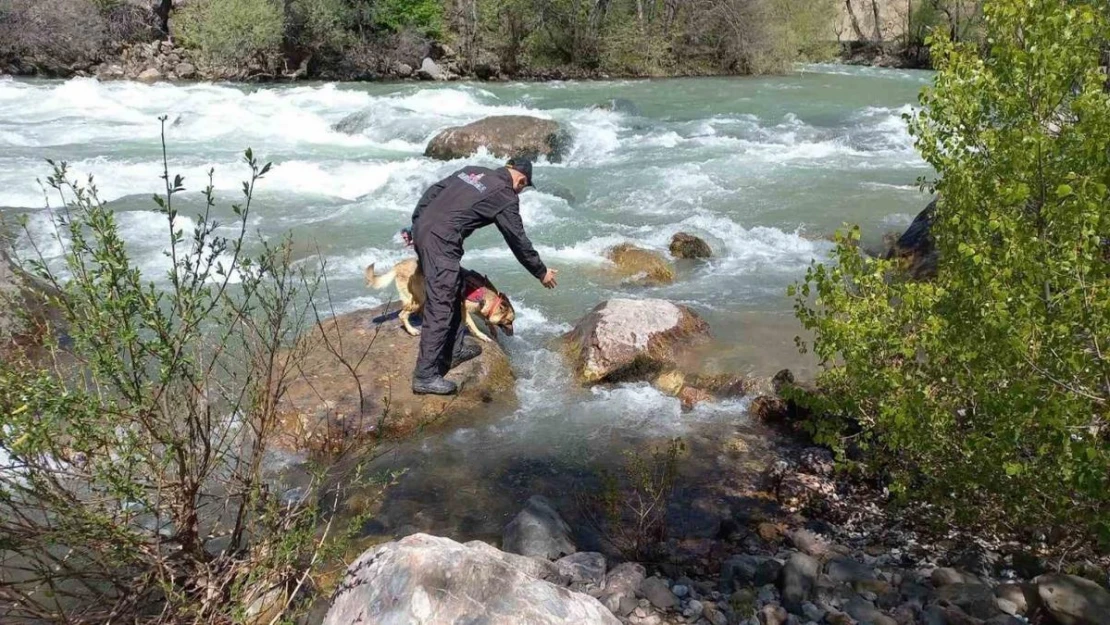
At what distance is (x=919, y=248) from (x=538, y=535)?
22.3 feet

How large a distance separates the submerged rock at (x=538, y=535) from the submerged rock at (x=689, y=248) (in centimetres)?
629

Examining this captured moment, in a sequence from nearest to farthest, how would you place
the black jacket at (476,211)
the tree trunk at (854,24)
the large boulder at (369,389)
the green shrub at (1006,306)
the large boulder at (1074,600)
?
1. the green shrub at (1006,306)
2. the large boulder at (1074,600)
3. the large boulder at (369,389)
4. the black jacket at (476,211)
5. the tree trunk at (854,24)

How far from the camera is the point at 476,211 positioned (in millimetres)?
5988

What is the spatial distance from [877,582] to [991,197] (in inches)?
78.9

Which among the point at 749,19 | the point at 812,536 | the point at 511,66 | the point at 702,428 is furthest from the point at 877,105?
the point at 812,536

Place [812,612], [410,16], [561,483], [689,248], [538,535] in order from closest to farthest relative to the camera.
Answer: [812,612] → [538,535] → [561,483] → [689,248] → [410,16]

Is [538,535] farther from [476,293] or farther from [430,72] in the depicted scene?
[430,72]

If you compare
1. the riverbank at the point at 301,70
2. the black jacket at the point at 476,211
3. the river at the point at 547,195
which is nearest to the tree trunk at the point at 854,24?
the riverbank at the point at 301,70

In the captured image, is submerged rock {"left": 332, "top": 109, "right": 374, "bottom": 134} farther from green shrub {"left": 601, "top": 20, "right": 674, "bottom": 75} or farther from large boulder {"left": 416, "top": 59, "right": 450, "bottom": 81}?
green shrub {"left": 601, "top": 20, "right": 674, "bottom": 75}

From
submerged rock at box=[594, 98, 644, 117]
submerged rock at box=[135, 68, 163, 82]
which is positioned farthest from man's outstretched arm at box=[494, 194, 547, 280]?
submerged rock at box=[135, 68, 163, 82]

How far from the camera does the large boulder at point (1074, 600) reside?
3311 mm

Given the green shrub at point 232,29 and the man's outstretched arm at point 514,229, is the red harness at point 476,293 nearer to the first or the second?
the man's outstretched arm at point 514,229

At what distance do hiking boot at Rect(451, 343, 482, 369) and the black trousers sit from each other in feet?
1.08

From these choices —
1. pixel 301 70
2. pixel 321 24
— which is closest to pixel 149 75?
pixel 301 70
